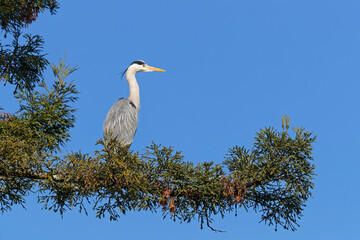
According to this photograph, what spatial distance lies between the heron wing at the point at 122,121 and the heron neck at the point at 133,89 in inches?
22.0

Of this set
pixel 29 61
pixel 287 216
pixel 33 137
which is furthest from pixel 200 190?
pixel 29 61

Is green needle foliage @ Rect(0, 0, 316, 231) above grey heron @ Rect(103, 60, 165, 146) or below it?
below

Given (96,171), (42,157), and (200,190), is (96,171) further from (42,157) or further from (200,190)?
(200,190)

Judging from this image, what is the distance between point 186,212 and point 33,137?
378 centimetres

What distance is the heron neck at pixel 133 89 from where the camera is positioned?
40.1 ft

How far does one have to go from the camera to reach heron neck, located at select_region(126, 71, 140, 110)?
12.2 meters

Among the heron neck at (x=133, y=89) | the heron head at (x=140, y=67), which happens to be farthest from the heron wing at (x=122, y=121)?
the heron head at (x=140, y=67)

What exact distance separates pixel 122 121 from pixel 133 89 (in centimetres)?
165

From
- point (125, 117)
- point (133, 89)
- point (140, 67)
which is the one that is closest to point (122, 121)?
point (125, 117)

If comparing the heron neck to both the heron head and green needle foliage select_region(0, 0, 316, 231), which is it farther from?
green needle foliage select_region(0, 0, 316, 231)

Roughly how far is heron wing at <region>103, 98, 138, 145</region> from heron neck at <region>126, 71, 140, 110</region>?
56 cm

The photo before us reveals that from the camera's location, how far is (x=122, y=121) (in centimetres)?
1106

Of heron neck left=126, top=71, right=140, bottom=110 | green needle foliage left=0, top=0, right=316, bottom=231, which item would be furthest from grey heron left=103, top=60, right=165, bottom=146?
green needle foliage left=0, top=0, right=316, bottom=231

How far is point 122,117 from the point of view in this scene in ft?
36.4
